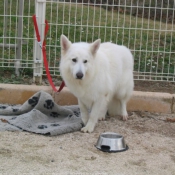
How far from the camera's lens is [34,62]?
638 cm

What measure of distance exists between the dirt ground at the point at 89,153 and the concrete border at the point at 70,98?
62 cm

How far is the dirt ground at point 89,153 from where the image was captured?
12.8 ft

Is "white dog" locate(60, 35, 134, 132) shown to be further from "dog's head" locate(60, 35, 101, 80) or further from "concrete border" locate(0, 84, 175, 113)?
"concrete border" locate(0, 84, 175, 113)

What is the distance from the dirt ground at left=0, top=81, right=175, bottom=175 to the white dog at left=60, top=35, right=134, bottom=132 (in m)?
0.29

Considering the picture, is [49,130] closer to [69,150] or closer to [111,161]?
[69,150]

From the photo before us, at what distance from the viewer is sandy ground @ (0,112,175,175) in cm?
392

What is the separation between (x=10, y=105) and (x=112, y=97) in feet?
4.96

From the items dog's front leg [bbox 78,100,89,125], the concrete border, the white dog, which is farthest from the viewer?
the concrete border

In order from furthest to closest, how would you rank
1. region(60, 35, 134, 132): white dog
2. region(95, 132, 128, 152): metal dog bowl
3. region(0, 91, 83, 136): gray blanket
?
region(0, 91, 83, 136): gray blanket → region(60, 35, 134, 132): white dog → region(95, 132, 128, 152): metal dog bowl

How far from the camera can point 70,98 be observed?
6.09 m

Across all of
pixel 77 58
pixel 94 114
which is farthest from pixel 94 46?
pixel 94 114

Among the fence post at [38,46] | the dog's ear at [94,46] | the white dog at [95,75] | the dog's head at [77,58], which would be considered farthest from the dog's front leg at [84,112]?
the fence post at [38,46]

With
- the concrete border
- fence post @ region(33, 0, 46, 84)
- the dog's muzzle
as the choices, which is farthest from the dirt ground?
fence post @ region(33, 0, 46, 84)

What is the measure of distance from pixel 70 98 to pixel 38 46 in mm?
987
